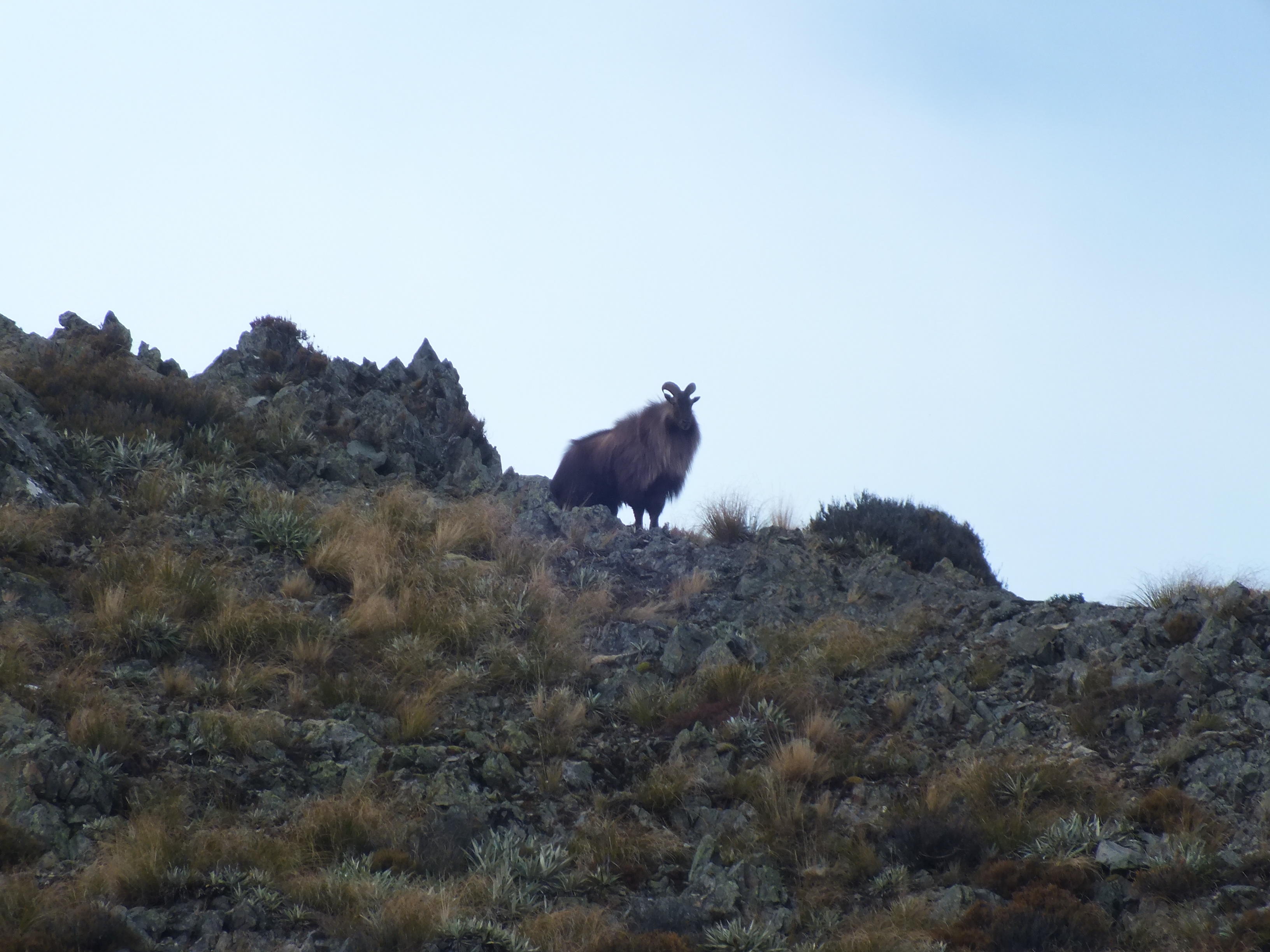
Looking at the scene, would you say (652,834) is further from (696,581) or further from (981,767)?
(696,581)

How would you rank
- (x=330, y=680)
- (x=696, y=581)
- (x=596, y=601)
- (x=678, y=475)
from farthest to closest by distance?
1. (x=678, y=475)
2. (x=696, y=581)
3. (x=596, y=601)
4. (x=330, y=680)

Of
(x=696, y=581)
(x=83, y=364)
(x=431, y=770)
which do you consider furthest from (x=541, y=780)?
(x=83, y=364)

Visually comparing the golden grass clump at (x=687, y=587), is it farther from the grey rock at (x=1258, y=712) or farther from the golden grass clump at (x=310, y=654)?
the grey rock at (x=1258, y=712)

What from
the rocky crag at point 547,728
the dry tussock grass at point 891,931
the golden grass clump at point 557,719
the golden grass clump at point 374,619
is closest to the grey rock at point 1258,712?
the rocky crag at point 547,728

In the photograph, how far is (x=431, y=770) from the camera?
7887 millimetres

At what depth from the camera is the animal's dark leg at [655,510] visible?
15.4 meters

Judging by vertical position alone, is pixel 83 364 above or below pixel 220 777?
above

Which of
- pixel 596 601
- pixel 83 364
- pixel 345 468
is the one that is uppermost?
pixel 83 364

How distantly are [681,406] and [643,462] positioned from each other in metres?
1.00

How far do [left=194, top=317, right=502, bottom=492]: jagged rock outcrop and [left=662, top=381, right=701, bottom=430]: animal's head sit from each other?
2.75 metres

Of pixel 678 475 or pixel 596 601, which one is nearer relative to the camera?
pixel 596 601

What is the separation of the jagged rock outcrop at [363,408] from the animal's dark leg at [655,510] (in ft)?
7.63

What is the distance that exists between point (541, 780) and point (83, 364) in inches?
367

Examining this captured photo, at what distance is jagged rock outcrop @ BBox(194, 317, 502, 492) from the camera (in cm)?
1384
